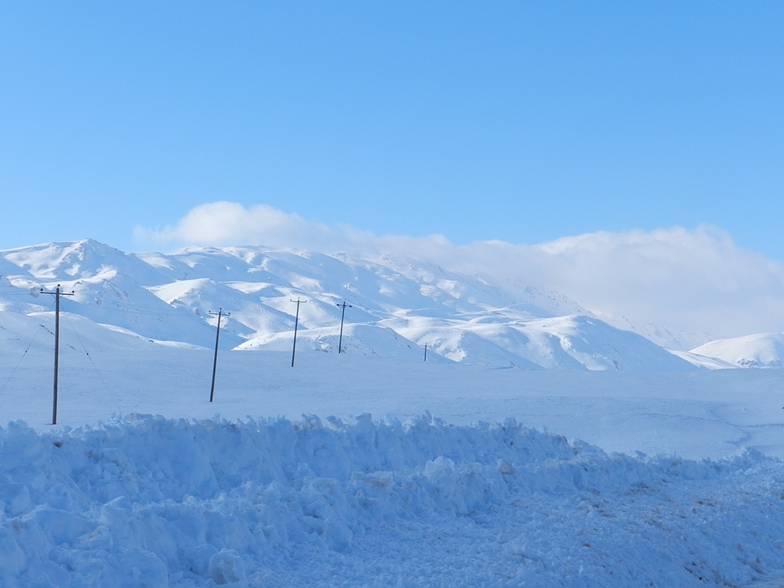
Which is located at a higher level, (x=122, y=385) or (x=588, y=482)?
(x=588, y=482)

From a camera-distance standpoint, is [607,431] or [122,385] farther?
[122,385]

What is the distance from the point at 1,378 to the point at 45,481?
48.2 meters

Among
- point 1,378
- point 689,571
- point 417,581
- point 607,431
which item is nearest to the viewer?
point 417,581

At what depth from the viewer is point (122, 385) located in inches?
2076

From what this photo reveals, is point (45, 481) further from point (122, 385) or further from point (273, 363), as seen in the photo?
point (273, 363)

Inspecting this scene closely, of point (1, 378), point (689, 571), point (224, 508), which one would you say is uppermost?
point (224, 508)

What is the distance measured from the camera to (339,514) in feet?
33.9

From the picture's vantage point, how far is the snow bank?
8062 mm

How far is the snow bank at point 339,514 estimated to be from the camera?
26.5 feet

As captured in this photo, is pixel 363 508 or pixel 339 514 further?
pixel 363 508

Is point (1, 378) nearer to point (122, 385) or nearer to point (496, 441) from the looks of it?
point (122, 385)

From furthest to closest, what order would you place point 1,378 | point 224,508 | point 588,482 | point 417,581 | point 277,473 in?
point 1,378, point 588,482, point 277,473, point 224,508, point 417,581

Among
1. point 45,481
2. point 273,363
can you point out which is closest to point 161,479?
point 45,481

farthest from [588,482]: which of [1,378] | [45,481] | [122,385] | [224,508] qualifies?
[1,378]
